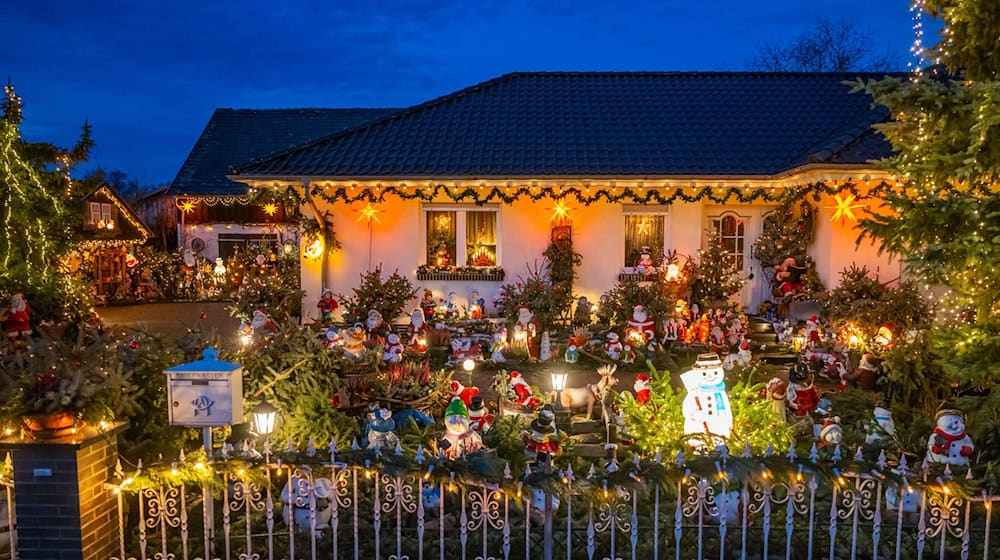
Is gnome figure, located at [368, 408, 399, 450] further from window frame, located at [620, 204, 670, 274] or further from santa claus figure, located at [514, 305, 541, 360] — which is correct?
window frame, located at [620, 204, 670, 274]

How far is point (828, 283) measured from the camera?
11.8m

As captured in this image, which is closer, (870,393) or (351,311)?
(870,393)

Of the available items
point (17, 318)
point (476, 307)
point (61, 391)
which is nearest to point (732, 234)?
point (476, 307)

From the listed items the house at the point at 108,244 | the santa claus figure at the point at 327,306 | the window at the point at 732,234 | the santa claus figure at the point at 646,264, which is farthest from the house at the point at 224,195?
the window at the point at 732,234

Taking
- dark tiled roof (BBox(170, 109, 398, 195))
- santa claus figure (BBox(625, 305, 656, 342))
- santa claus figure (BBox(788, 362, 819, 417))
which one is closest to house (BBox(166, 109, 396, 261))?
dark tiled roof (BBox(170, 109, 398, 195))

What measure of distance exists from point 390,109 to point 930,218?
23.0m

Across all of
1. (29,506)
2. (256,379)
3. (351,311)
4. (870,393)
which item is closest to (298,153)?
(351,311)

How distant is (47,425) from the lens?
4.13 m

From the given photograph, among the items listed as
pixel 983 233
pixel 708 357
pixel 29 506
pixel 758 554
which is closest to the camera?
pixel 29 506

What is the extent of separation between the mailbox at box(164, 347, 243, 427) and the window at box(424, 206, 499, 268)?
8.68 metres

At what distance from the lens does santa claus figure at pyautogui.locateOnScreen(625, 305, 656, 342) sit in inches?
404

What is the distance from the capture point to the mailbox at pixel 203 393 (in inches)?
176

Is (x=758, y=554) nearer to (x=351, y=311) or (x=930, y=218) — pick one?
(x=930, y=218)

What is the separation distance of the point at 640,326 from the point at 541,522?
19.2 ft
